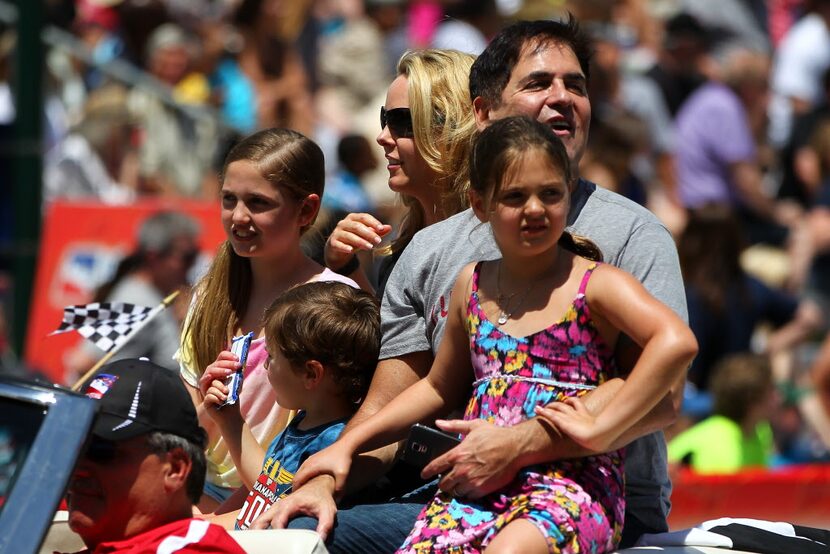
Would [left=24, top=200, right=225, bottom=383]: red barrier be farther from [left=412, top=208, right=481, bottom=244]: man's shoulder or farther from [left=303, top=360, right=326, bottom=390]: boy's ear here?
[left=303, top=360, right=326, bottom=390]: boy's ear

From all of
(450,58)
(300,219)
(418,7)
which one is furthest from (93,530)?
(418,7)

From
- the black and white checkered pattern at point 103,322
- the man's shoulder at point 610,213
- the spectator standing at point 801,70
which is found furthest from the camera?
the spectator standing at point 801,70

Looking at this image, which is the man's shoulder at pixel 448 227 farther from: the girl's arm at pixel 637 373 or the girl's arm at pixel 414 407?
the girl's arm at pixel 637 373

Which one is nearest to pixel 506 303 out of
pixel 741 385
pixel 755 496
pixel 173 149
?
pixel 755 496

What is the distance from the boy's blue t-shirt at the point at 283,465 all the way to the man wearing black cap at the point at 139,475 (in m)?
0.73

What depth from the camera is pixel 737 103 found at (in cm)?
1187

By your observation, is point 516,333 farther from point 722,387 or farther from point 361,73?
point 361,73

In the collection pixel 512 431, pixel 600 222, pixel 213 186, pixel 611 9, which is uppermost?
pixel 611 9

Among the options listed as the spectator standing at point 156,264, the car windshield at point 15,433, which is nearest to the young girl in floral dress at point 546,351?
the car windshield at point 15,433

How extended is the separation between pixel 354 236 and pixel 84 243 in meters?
5.81

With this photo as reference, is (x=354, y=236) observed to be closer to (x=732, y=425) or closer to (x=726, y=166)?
(x=732, y=425)

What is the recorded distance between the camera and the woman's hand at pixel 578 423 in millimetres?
3395

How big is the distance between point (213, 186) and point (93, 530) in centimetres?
779

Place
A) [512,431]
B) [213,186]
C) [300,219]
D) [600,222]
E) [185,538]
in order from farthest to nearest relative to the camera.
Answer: [213,186] < [300,219] < [600,222] < [512,431] < [185,538]
